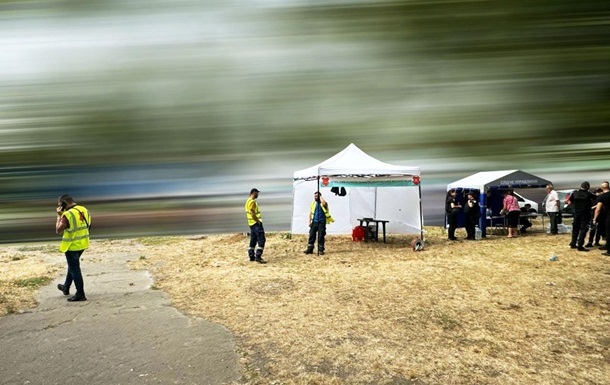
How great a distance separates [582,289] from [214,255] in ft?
23.2

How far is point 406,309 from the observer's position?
4609 millimetres

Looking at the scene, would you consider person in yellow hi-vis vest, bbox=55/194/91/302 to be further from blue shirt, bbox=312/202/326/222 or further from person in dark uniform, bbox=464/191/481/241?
person in dark uniform, bbox=464/191/481/241

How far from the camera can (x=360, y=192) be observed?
1245 cm

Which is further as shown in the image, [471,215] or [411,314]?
[471,215]

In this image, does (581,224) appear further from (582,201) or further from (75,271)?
(75,271)

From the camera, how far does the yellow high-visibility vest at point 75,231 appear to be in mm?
5234

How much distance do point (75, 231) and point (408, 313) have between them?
4370 mm

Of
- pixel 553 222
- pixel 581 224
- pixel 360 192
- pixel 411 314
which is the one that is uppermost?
pixel 360 192

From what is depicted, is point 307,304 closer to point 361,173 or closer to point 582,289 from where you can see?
point 582,289

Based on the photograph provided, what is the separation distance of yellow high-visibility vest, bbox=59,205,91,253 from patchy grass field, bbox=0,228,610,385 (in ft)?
2.76

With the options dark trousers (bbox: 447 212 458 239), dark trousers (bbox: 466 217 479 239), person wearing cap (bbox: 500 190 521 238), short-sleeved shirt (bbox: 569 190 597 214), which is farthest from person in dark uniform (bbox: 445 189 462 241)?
short-sleeved shirt (bbox: 569 190 597 214)

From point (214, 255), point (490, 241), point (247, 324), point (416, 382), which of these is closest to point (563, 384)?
point (416, 382)

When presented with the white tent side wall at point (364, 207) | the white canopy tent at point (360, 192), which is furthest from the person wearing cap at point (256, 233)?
the white tent side wall at point (364, 207)

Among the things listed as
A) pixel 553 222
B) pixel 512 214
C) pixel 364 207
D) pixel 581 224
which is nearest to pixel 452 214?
pixel 512 214
